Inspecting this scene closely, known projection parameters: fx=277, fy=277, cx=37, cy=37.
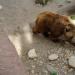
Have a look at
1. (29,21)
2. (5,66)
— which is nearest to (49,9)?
(29,21)

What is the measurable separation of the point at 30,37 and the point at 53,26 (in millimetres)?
392

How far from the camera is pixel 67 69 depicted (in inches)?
142

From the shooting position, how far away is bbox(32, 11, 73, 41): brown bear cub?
403 cm

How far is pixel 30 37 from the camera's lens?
420cm

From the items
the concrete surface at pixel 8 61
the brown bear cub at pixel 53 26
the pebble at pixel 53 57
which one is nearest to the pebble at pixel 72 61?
the pebble at pixel 53 57

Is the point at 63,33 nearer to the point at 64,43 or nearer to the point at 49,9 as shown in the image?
the point at 64,43

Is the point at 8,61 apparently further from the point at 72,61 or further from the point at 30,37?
the point at 30,37

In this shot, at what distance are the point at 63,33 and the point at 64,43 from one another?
0.15m

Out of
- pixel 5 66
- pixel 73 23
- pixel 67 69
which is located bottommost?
pixel 67 69

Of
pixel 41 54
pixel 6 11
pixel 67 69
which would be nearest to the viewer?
pixel 67 69

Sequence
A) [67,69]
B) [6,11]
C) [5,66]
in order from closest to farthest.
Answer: [5,66]
[67,69]
[6,11]

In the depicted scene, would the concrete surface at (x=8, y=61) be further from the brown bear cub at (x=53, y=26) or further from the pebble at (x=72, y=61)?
the brown bear cub at (x=53, y=26)

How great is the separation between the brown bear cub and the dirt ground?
99mm

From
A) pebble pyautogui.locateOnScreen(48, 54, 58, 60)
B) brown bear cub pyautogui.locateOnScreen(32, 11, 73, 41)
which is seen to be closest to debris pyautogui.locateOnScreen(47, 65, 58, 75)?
pebble pyautogui.locateOnScreen(48, 54, 58, 60)
